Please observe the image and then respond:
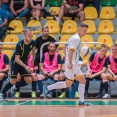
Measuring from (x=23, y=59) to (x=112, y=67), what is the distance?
264cm

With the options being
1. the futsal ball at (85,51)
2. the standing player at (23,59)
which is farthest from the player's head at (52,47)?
the standing player at (23,59)

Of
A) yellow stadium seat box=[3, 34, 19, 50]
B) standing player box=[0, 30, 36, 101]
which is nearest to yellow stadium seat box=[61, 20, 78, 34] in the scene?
yellow stadium seat box=[3, 34, 19, 50]

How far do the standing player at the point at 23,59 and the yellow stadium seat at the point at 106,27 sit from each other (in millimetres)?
4007

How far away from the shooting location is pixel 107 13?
15.3m

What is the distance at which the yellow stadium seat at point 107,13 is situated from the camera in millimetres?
15281

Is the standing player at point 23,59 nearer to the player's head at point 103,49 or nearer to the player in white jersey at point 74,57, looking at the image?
the player in white jersey at point 74,57

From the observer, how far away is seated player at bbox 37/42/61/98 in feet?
39.2

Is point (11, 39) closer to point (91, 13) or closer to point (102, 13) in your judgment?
point (91, 13)

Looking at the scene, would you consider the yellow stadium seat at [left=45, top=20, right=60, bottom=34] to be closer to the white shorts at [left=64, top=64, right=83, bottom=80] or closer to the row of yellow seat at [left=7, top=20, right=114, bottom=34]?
the row of yellow seat at [left=7, top=20, right=114, bottom=34]

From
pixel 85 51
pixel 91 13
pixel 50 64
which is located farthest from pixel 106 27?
pixel 50 64

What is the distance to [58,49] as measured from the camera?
45.3ft

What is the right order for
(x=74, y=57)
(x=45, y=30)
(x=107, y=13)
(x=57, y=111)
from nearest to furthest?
1. (x=57, y=111)
2. (x=74, y=57)
3. (x=45, y=30)
4. (x=107, y=13)

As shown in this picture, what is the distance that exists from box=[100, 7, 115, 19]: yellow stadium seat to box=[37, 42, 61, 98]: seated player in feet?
12.1

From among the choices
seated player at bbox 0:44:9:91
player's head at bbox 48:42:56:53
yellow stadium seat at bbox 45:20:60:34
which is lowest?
seated player at bbox 0:44:9:91
